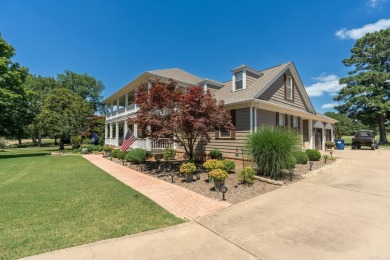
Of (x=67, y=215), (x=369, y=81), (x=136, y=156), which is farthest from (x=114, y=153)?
(x=369, y=81)

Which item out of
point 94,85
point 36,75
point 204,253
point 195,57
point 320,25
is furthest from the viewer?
point 94,85

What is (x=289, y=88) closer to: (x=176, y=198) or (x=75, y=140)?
(x=176, y=198)

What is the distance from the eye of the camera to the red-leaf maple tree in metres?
8.38

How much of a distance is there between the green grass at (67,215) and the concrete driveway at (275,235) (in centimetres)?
35

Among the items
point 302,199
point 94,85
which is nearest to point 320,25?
point 302,199

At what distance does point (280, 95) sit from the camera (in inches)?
503

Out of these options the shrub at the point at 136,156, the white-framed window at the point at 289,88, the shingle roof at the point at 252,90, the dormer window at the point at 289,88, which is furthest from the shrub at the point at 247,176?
the white-framed window at the point at 289,88

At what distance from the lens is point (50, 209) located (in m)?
4.75

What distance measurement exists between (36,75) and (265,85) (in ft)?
145

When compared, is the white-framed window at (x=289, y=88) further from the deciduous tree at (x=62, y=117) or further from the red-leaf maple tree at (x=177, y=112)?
the deciduous tree at (x=62, y=117)

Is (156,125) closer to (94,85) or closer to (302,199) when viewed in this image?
(302,199)

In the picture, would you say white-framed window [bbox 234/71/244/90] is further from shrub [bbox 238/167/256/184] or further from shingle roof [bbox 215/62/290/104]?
shrub [bbox 238/167/256/184]

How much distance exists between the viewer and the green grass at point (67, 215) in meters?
3.28

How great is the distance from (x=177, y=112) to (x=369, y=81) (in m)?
33.0
